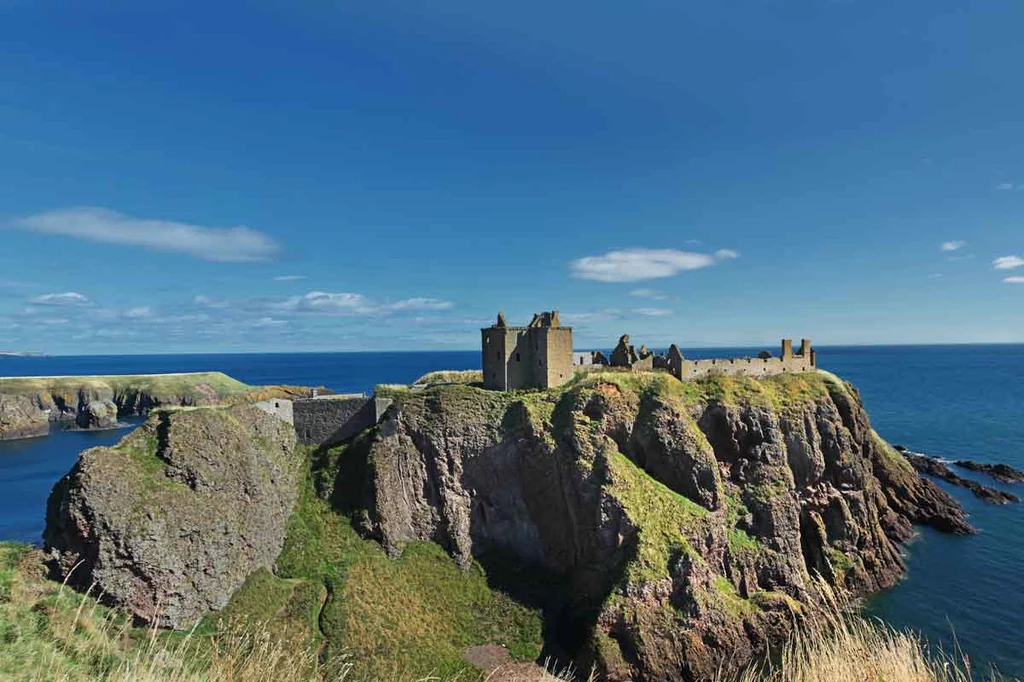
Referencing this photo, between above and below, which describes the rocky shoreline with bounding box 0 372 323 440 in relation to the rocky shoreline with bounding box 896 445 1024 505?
above

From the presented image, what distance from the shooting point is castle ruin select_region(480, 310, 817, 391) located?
48.5 m

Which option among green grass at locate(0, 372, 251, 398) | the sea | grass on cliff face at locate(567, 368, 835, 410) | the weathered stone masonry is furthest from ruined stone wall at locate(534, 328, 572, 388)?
green grass at locate(0, 372, 251, 398)

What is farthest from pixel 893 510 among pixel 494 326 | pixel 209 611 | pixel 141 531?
pixel 141 531

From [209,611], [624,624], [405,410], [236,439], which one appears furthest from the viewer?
[405,410]

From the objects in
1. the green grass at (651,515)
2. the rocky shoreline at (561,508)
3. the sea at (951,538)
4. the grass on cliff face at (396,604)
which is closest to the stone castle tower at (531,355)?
the rocky shoreline at (561,508)

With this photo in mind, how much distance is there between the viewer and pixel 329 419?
46875 millimetres

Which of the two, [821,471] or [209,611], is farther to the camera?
[821,471]

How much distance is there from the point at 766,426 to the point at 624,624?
23.8 metres

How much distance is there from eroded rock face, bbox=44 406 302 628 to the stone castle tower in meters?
21.1

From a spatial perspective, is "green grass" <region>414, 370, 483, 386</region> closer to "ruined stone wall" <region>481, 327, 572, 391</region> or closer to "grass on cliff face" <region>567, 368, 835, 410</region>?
"ruined stone wall" <region>481, 327, 572, 391</region>

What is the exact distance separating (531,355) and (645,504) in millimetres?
16590

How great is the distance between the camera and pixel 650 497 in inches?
1646

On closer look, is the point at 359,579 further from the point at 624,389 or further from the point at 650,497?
the point at 624,389

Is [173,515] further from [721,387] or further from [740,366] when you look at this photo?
[740,366]
